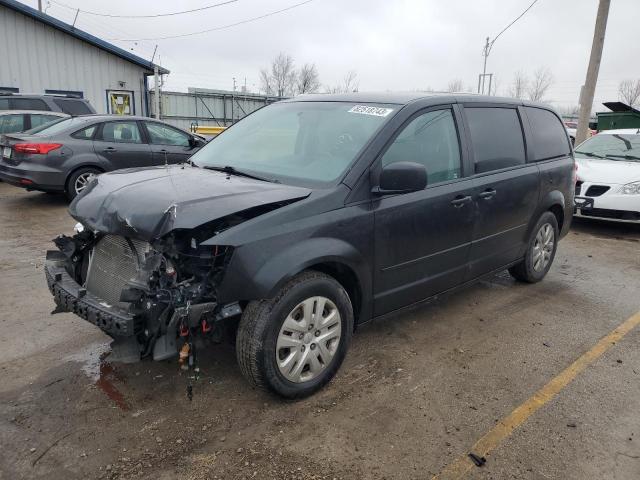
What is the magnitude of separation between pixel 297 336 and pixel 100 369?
1.44 metres

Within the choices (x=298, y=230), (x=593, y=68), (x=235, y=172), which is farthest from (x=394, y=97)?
(x=593, y=68)

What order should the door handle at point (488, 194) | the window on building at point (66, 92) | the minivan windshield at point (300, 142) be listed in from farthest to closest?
the window on building at point (66, 92), the door handle at point (488, 194), the minivan windshield at point (300, 142)

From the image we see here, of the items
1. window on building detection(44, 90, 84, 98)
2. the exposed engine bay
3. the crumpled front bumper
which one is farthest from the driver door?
window on building detection(44, 90, 84, 98)

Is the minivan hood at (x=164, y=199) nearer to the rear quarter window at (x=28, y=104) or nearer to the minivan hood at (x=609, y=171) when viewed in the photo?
the minivan hood at (x=609, y=171)

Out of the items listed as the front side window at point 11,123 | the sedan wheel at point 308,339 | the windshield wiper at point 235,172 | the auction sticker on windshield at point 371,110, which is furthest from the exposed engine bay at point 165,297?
the front side window at point 11,123

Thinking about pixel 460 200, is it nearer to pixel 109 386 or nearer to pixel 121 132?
pixel 109 386

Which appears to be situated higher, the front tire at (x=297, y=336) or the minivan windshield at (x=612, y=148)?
the minivan windshield at (x=612, y=148)

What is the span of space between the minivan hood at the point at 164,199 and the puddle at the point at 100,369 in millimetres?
1029

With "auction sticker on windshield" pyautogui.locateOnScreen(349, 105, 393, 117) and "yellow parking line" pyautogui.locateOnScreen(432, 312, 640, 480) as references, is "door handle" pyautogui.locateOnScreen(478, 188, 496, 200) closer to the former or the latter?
"auction sticker on windshield" pyautogui.locateOnScreen(349, 105, 393, 117)

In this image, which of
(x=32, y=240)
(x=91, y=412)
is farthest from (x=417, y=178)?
(x=32, y=240)

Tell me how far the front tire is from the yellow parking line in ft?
3.06

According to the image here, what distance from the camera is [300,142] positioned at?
362 cm

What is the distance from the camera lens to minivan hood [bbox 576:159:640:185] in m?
7.47

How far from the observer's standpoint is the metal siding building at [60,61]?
52.6ft
